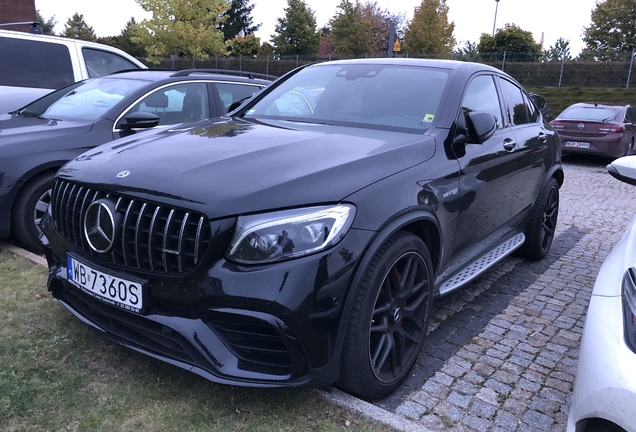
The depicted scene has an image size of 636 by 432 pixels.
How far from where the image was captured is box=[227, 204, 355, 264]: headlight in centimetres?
222

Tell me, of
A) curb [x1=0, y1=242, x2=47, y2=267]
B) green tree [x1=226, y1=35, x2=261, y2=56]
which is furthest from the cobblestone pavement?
green tree [x1=226, y1=35, x2=261, y2=56]

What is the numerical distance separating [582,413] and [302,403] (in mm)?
1236

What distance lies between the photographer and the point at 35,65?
720cm

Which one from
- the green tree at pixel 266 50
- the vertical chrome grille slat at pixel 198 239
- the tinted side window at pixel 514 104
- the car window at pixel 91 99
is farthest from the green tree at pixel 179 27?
the vertical chrome grille slat at pixel 198 239

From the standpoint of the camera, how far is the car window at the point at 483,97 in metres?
3.67

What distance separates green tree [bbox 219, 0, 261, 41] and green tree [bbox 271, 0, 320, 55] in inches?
497

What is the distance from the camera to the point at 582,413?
1.92 metres

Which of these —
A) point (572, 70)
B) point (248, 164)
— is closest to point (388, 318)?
point (248, 164)

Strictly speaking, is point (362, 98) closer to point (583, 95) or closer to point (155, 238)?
point (155, 238)

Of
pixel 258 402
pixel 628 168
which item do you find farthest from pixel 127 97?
pixel 628 168

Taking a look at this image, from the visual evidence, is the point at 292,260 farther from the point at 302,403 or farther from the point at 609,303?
the point at 609,303

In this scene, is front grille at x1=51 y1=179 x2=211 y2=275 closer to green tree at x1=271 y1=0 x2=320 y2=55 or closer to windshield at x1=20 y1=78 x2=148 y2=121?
windshield at x1=20 y1=78 x2=148 y2=121

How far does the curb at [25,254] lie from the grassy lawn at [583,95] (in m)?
23.4

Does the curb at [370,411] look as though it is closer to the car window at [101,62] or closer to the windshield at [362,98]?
the windshield at [362,98]
